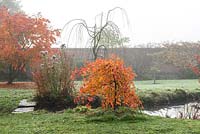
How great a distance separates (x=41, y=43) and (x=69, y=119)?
560 cm

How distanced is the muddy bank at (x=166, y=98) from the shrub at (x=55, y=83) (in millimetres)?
1870

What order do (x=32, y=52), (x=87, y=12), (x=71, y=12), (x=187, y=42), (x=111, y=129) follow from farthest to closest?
(x=187, y=42), (x=71, y=12), (x=87, y=12), (x=32, y=52), (x=111, y=129)

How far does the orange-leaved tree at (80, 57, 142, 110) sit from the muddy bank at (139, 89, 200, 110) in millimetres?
2274

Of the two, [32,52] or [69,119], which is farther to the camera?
[32,52]

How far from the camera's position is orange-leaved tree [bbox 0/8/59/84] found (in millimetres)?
9305

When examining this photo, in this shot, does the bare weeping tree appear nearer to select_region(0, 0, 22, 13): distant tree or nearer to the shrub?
the shrub

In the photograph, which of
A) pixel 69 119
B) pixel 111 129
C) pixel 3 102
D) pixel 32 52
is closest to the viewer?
pixel 111 129

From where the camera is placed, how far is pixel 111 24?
23.9 feet

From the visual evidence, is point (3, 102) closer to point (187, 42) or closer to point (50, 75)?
point (50, 75)

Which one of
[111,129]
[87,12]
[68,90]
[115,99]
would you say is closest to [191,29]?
[87,12]

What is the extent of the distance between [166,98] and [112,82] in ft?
11.1

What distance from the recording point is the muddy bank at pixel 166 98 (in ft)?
22.8

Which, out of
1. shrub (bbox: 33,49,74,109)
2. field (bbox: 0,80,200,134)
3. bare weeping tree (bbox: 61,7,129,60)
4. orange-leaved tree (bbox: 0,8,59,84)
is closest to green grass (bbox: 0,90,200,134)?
field (bbox: 0,80,200,134)

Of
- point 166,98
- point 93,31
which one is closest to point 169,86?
point 166,98
